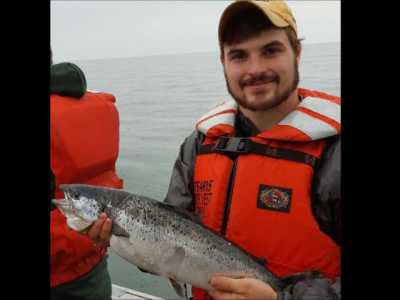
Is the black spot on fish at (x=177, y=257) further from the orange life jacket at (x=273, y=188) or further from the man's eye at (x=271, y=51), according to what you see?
the man's eye at (x=271, y=51)

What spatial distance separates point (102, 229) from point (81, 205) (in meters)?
0.21

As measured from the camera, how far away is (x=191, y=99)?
1988 cm

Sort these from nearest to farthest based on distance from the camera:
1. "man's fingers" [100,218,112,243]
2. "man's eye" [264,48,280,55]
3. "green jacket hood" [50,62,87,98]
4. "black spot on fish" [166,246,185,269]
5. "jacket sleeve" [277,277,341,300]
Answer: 1. "jacket sleeve" [277,277,341,300]
2. "man's eye" [264,48,280,55]
3. "black spot on fish" [166,246,185,269]
4. "man's fingers" [100,218,112,243]
5. "green jacket hood" [50,62,87,98]

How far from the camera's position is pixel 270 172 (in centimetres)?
253

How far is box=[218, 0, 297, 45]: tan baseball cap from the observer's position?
7.66 feet

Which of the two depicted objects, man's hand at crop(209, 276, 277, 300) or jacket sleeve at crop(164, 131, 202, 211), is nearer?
man's hand at crop(209, 276, 277, 300)

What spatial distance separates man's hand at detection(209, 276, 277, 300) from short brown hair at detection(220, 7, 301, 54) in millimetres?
1251

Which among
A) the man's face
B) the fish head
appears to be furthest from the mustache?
the fish head

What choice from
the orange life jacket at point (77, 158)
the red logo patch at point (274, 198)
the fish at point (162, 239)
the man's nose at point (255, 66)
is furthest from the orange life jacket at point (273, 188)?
the orange life jacket at point (77, 158)

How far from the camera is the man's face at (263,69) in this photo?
2355 mm

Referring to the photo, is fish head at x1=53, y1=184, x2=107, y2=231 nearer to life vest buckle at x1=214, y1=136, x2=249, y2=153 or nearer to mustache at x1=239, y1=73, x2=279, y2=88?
life vest buckle at x1=214, y1=136, x2=249, y2=153

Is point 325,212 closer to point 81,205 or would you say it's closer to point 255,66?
point 255,66
